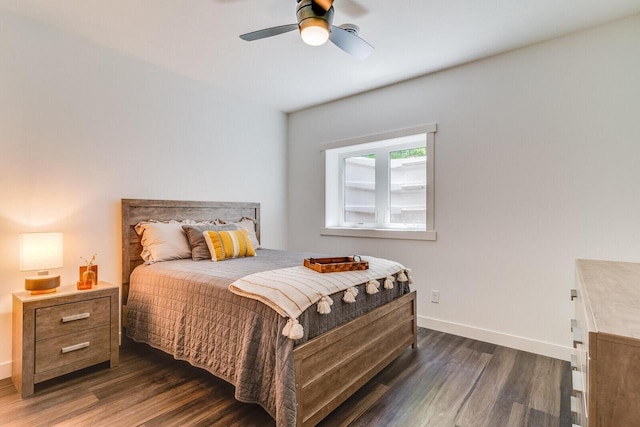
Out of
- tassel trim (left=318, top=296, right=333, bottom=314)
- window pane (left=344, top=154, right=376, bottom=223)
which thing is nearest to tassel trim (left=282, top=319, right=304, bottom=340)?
tassel trim (left=318, top=296, right=333, bottom=314)

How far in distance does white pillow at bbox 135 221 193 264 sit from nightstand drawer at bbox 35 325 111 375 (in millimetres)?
631

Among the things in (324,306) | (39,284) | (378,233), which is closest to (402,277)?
(324,306)

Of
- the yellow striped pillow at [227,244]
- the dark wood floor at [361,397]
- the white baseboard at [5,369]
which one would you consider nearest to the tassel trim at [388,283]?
the dark wood floor at [361,397]

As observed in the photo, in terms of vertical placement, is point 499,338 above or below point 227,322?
below

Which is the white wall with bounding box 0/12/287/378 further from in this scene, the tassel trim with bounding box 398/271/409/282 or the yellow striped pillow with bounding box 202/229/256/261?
the tassel trim with bounding box 398/271/409/282

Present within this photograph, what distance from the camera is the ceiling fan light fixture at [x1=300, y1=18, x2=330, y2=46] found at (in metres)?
1.83

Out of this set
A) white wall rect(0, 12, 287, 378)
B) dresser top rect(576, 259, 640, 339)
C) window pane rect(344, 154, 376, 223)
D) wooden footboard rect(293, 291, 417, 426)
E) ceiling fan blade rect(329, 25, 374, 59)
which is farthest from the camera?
window pane rect(344, 154, 376, 223)

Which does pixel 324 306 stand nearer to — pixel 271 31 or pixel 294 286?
pixel 294 286

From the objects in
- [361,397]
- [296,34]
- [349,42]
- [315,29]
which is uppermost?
[296,34]

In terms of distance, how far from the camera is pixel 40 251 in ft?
7.06

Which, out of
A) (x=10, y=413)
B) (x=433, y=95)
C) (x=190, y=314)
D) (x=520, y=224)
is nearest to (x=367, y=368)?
(x=190, y=314)

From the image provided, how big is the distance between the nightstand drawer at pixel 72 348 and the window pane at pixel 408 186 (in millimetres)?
2901

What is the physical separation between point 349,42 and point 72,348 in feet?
9.18

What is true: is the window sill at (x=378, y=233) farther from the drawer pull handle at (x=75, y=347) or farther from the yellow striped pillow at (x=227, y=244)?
the drawer pull handle at (x=75, y=347)
